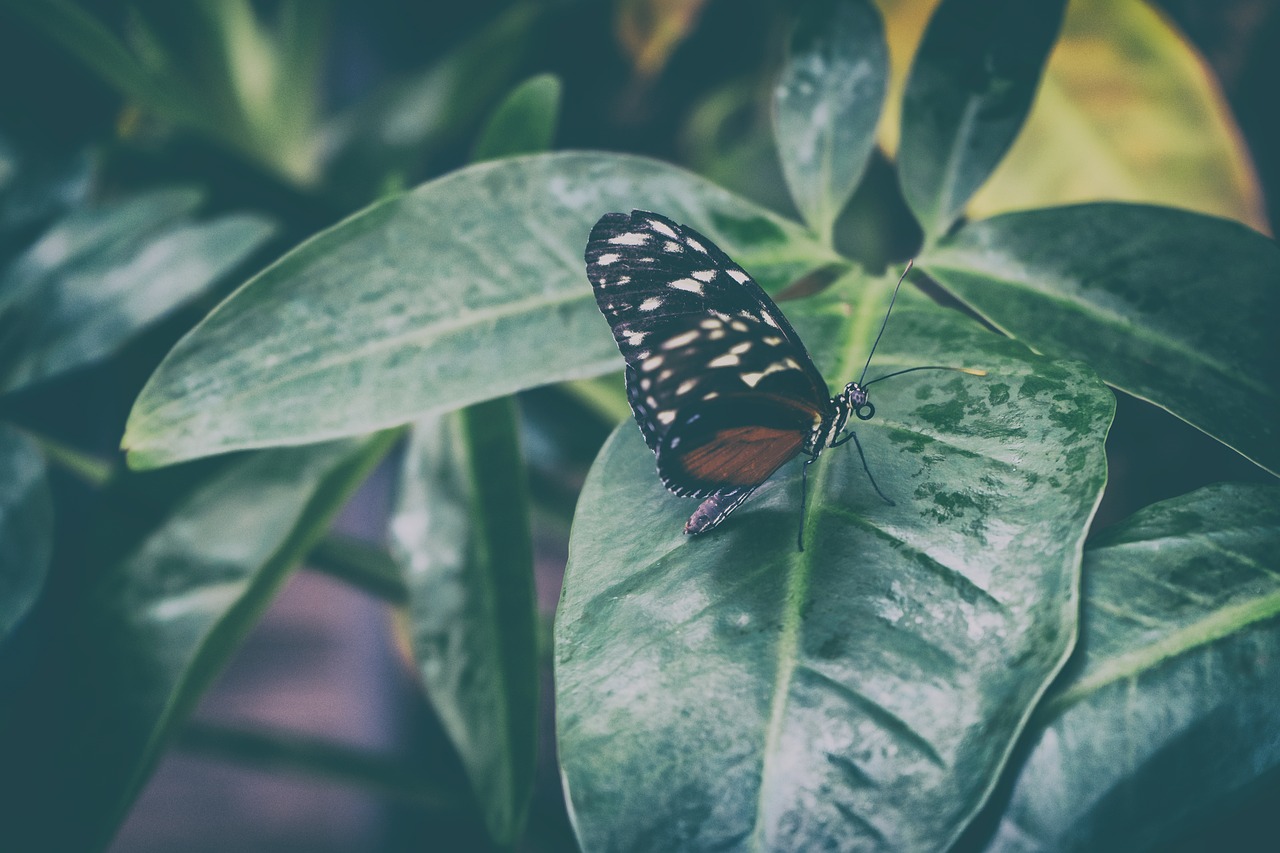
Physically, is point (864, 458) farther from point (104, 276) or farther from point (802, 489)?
point (104, 276)

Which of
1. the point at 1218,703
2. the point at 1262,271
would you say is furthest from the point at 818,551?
the point at 1262,271

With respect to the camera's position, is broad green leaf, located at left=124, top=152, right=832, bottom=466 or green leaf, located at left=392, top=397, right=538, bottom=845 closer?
broad green leaf, located at left=124, top=152, right=832, bottom=466

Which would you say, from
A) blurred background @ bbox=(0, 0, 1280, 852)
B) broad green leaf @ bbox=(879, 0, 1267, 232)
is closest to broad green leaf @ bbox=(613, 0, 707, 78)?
blurred background @ bbox=(0, 0, 1280, 852)

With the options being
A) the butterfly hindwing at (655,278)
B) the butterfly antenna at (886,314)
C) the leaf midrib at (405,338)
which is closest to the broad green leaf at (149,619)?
the leaf midrib at (405,338)

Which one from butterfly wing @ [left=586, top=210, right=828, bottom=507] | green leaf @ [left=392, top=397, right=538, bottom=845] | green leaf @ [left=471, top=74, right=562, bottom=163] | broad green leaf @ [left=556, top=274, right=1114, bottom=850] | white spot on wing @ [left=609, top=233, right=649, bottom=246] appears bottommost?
green leaf @ [left=392, top=397, right=538, bottom=845]

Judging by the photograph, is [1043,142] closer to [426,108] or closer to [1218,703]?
[1218,703]

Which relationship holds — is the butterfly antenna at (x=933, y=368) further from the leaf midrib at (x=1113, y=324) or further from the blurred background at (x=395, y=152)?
the blurred background at (x=395, y=152)

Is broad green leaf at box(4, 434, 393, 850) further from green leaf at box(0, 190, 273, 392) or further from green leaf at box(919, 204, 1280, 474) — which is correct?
green leaf at box(919, 204, 1280, 474)
